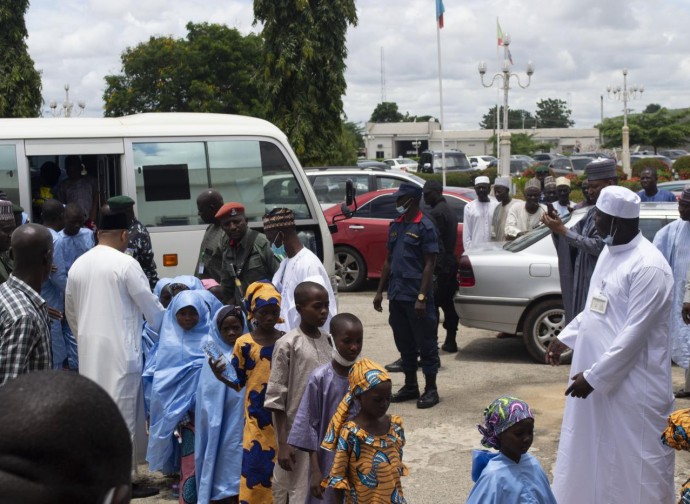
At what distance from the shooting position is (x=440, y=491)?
6148 millimetres

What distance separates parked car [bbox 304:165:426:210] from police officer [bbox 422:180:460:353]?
17.5 ft

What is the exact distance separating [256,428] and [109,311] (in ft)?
4.10

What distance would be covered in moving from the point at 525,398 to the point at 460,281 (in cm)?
183

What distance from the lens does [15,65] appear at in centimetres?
2502

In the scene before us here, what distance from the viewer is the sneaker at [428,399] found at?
26.2 ft

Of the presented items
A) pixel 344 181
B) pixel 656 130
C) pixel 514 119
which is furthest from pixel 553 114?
pixel 344 181

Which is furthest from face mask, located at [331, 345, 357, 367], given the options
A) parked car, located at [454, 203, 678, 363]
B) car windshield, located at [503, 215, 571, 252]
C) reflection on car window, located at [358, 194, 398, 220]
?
reflection on car window, located at [358, 194, 398, 220]

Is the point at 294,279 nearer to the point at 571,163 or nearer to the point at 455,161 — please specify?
the point at 455,161

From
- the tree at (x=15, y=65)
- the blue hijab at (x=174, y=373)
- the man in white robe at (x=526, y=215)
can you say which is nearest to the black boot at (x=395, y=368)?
the man in white robe at (x=526, y=215)

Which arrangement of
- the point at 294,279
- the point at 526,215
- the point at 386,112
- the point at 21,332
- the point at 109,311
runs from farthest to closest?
the point at 386,112, the point at 526,215, the point at 294,279, the point at 109,311, the point at 21,332

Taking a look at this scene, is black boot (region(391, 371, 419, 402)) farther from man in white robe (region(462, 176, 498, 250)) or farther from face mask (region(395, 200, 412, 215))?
man in white robe (region(462, 176, 498, 250))

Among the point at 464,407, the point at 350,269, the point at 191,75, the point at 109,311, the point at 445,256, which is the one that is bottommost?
the point at 464,407

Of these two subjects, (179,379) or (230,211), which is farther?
(230,211)

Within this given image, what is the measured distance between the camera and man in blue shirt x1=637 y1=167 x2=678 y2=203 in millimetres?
10820
